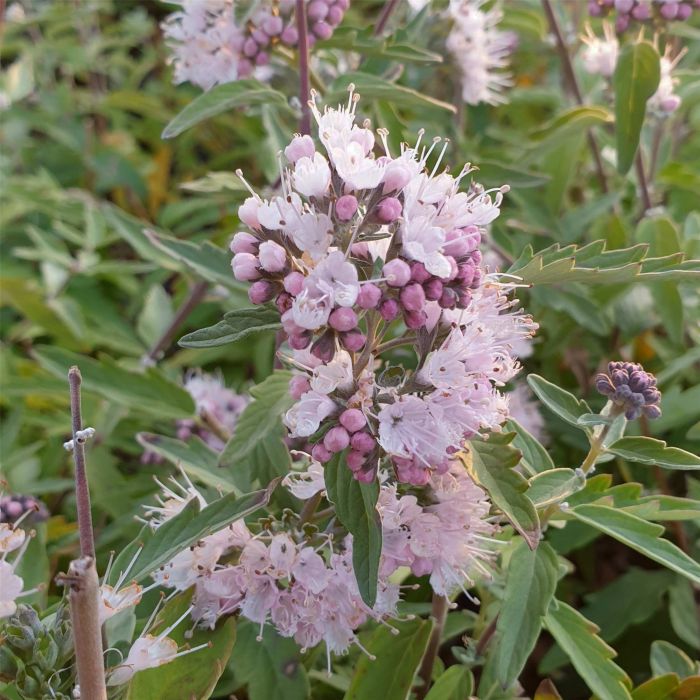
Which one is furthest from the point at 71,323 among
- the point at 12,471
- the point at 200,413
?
the point at 200,413

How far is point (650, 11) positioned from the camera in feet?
5.65

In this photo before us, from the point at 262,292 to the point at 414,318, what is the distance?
0.54 feet

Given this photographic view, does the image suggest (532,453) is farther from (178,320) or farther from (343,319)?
(178,320)

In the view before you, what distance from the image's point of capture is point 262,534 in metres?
1.12

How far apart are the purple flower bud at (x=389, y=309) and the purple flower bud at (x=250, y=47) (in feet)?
2.51

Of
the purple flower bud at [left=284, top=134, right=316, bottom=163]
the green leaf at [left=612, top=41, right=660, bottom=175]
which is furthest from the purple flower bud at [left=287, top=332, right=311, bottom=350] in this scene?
the green leaf at [left=612, top=41, right=660, bottom=175]

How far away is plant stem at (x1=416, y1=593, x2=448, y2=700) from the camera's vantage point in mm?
1255

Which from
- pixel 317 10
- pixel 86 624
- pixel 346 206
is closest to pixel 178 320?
pixel 317 10

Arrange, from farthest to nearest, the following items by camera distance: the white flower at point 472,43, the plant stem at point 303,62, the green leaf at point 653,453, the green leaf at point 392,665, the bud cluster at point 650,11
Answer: the white flower at point 472,43
the bud cluster at point 650,11
the plant stem at point 303,62
the green leaf at point 392,665
the green leaf at point 653,453

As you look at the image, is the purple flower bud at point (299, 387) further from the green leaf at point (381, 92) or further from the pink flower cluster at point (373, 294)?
the green leaf at point (381, 92)

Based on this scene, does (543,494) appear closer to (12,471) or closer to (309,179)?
(309,179)

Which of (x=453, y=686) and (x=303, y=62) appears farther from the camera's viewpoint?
(x=303, y=62)

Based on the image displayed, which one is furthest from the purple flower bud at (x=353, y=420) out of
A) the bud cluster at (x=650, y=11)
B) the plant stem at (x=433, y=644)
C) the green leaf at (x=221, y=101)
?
the bud cluster at (x=650, y=11)

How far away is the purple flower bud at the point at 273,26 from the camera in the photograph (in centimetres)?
149
